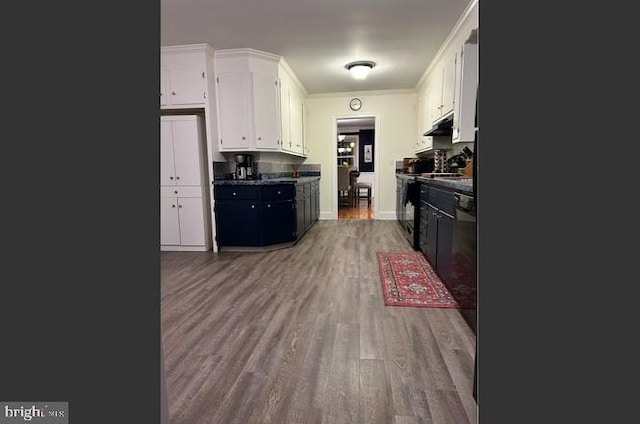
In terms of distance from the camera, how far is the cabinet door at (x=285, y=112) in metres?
4.70

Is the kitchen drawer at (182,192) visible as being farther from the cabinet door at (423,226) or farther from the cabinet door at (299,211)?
the cabinet door at (423,226)

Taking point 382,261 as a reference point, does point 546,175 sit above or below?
above

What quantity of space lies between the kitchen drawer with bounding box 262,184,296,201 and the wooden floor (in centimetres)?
120

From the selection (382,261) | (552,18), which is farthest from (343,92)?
(552,18)

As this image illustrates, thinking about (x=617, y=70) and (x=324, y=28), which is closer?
(x=617, y=70)

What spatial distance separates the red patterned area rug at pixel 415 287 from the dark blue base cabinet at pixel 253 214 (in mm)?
1370

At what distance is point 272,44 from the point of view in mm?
3939

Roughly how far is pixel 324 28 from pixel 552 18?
329 cm

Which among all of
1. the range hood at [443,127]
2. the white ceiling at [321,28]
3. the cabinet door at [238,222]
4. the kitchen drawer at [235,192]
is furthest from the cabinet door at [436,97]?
the cabinet door at [238,222]

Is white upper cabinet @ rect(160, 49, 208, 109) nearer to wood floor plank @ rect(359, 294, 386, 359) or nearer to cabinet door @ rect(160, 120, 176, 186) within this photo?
cabinet door @ rect(160, 120, 176, 186)
